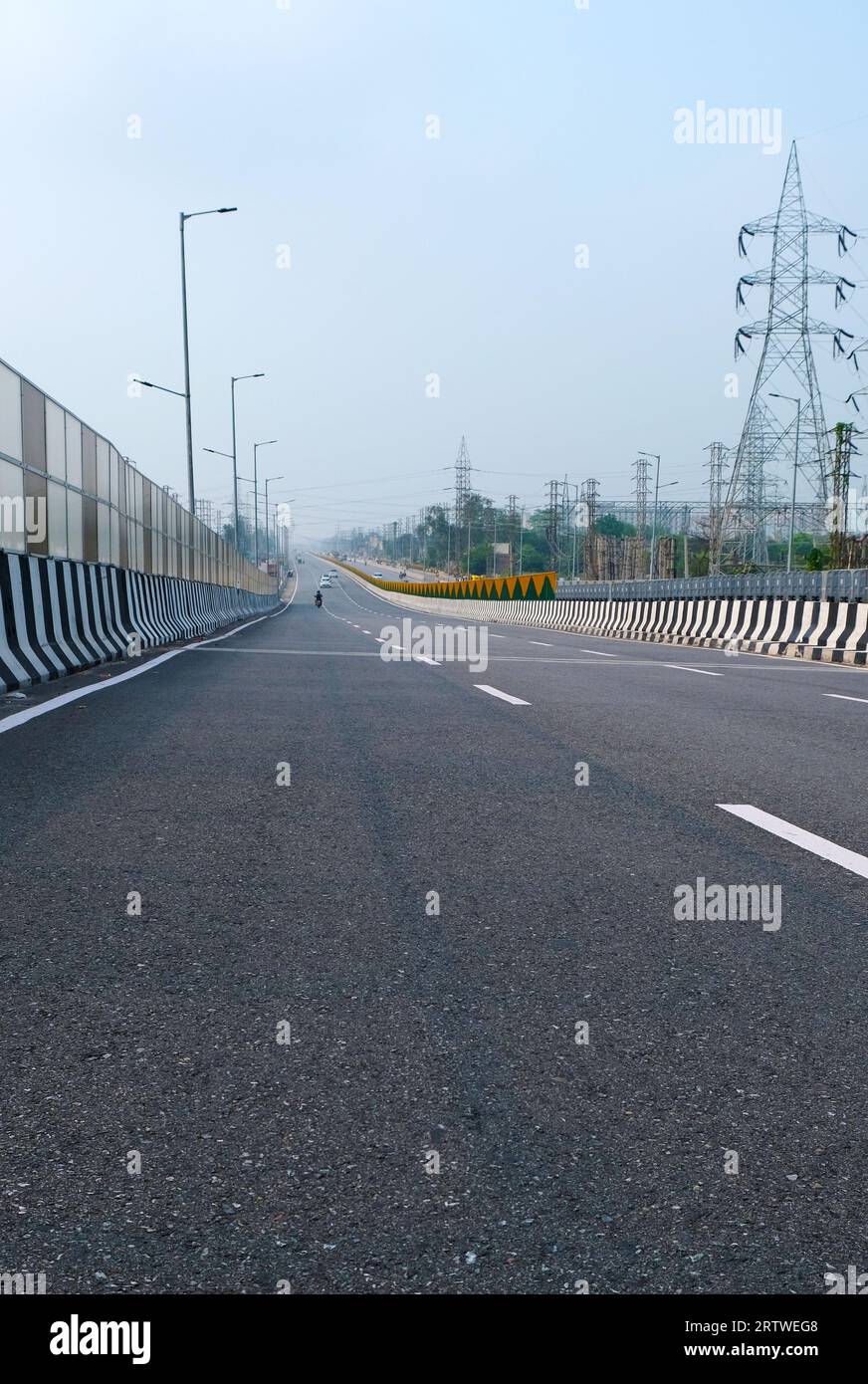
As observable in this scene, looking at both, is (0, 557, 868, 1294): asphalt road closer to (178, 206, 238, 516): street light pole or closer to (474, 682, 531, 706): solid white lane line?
(474, 682, 531, 706): solid white lane line

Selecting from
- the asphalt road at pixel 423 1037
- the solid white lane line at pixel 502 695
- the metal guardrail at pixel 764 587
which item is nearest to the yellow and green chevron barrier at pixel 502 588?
the metal guardrail at pixel 764 587

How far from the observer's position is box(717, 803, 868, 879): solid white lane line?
5520mm

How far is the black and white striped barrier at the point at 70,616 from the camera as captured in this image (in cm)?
1338

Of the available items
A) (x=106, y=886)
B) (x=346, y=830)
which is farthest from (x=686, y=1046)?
(x=346, y=830)

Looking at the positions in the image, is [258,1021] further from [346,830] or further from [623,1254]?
[346,830]

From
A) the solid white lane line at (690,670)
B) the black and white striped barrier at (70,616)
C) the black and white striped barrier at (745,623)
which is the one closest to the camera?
the black and white striped barrier at (70,616)

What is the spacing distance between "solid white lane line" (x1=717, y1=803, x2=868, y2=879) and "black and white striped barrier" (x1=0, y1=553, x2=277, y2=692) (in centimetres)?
801

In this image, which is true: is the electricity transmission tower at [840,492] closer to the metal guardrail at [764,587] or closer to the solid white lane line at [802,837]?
the metal guardrail at [764,587]

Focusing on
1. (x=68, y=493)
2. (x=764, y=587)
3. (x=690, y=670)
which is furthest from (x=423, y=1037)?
(x=764, y=587)

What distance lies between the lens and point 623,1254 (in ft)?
7.84

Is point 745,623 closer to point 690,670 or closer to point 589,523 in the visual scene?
point 690,670

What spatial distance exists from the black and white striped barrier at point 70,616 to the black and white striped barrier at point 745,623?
11.5 meters

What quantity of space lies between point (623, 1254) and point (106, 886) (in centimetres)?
294

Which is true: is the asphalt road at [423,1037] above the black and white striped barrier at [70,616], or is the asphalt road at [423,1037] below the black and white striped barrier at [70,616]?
below
